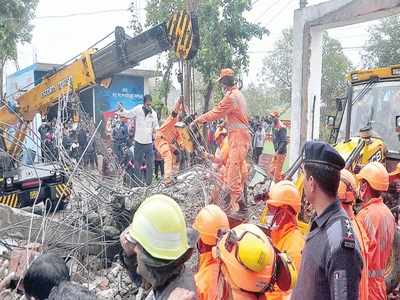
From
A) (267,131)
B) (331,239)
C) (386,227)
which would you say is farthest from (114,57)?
(267,131)

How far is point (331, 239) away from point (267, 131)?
1678cm

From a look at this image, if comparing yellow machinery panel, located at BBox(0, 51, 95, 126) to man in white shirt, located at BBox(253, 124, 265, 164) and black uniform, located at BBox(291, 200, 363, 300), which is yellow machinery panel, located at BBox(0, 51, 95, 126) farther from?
man in white shirt, located at BBox(253, 124, 265, 164)

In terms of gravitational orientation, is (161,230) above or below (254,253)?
above

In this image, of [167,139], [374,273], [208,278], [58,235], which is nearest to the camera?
[208,278]

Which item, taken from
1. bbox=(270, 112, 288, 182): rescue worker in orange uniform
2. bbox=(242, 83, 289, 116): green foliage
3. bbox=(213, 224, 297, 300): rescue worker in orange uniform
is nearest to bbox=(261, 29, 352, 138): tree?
bbox=(242, 83, 289, 116): green foliage

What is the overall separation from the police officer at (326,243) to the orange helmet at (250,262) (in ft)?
0.59

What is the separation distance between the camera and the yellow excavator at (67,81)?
20.2 ft

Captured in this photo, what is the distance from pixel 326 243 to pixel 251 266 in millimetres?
384

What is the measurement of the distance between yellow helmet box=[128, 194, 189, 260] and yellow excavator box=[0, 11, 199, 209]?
368cm

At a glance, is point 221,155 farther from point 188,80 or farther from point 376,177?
point 376,177

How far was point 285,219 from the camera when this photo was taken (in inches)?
129

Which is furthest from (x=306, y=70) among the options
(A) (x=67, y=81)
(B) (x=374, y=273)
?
(B) (x=374, y=273)

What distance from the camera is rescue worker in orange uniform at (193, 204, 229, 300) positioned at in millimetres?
2684

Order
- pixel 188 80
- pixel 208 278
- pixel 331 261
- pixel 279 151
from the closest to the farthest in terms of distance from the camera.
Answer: pixel 331 261
pixel 208 278
pixel 188 80
pixel 279 151
